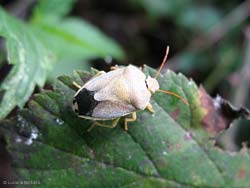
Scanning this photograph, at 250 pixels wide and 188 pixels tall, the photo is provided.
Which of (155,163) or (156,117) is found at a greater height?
(156,117)

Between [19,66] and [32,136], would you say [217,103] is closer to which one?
[32,136]

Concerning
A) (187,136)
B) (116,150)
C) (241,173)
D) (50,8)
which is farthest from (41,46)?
(241,173)

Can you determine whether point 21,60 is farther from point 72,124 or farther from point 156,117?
point 156,117

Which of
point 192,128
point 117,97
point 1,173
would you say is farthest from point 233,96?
point 1,173

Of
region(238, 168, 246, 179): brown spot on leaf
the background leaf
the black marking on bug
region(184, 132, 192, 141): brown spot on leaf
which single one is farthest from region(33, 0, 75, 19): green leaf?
region(238, 168, 246, 179): brown spot on leaf

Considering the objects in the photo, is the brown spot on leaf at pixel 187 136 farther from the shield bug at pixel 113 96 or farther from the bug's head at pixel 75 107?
the bug's head at pixel 75 107

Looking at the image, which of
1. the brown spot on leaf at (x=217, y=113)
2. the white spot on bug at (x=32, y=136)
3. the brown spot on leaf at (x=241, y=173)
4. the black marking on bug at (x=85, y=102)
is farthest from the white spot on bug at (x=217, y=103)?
the white spot on bug at (x=32, y=136)
